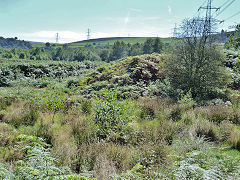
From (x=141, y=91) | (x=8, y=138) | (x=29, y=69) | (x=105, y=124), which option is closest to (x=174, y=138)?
(x=105, y=124)

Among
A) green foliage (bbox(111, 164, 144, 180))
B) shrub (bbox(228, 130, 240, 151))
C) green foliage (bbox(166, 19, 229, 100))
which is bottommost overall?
shrub (bbox(228, 130, 240, 151))

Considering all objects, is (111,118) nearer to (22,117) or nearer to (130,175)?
(130,175)

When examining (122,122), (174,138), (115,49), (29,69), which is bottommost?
(174,138)

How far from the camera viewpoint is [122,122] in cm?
541

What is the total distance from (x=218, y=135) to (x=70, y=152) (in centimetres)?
476

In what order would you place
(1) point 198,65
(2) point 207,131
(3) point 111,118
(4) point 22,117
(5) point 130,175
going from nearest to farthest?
(5) point 130,175 < (3) point 111,118 < (2) point 207,131 < (4) point 22,117 < (1) point 198,65

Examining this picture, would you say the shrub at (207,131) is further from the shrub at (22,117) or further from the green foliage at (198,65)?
the green foliage at (198,65)

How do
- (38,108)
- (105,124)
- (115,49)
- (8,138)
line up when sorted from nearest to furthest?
1. (8,138)
2. (105,124)
3. (38,108)
4. (115,49)

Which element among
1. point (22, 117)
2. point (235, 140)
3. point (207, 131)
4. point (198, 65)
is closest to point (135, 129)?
point (207, 131)

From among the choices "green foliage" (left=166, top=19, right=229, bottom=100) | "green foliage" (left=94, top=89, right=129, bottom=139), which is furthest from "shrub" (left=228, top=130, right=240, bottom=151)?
"green foliage" (left=166, top=19, right=229, bottom=100)

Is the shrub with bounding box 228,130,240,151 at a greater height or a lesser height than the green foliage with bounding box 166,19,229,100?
lesser

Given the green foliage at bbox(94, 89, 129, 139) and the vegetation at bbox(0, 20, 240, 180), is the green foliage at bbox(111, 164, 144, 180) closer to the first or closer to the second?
the vegetation at bbox(0, 20, 240, 180)

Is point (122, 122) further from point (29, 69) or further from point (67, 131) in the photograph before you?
point (29, 69)

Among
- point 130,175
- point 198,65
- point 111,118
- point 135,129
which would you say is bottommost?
point 135,129
